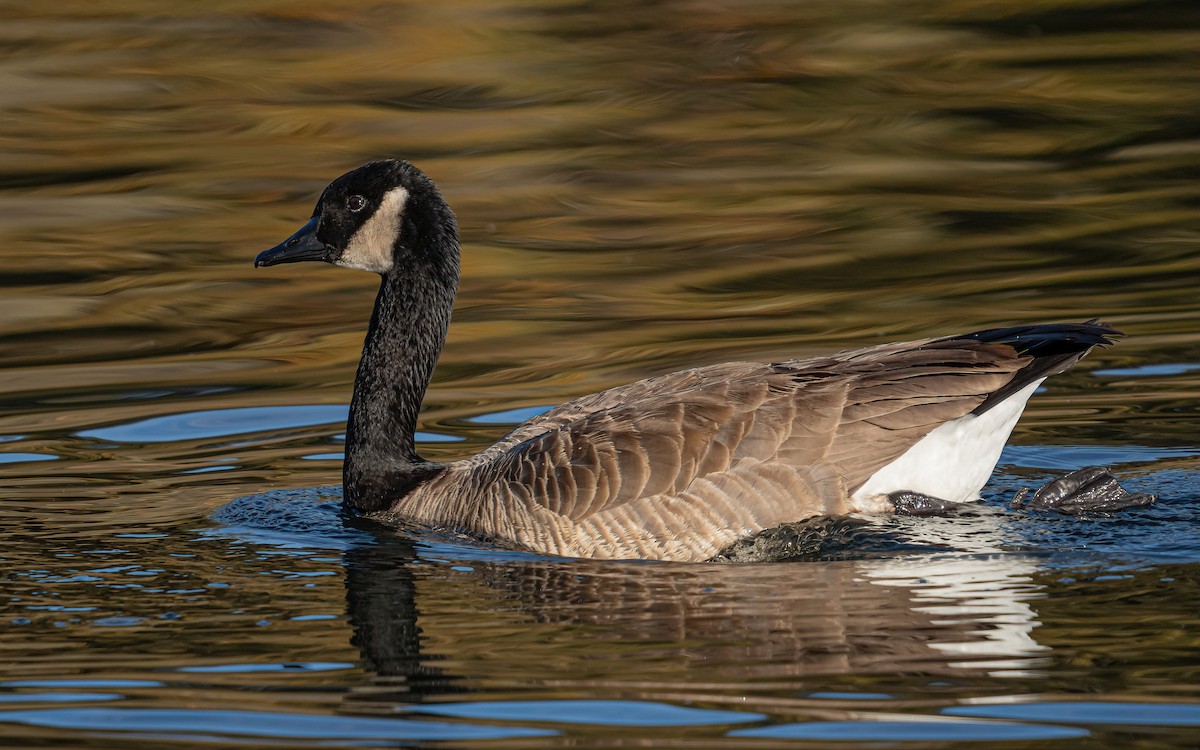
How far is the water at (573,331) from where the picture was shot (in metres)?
6.57

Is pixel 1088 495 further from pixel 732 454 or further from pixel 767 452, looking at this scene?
pixel 732 454

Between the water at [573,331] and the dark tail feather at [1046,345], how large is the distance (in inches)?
28.3

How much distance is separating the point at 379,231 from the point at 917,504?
3.54 m

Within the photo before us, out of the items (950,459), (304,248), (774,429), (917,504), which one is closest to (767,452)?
(774,429)

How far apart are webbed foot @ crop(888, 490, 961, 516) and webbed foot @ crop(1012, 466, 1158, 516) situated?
53 cm

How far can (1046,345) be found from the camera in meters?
8.98

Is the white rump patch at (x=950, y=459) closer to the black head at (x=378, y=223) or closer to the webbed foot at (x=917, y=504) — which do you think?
the webbed foot at (x=917, y=504)

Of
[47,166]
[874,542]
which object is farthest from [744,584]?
[47,166]

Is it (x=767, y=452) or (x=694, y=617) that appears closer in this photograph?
(x=694, y=617)

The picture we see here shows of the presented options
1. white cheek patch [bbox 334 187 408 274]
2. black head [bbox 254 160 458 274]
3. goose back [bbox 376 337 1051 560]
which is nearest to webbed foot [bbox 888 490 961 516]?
goose back [bbox 376 337 1051 560]

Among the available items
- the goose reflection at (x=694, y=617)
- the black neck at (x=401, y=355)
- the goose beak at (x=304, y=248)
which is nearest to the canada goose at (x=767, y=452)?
the goose reflection at (x=694, y=617)

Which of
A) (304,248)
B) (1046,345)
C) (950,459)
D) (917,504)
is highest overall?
(304,248)

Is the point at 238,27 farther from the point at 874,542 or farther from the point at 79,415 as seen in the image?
the point at 874,542

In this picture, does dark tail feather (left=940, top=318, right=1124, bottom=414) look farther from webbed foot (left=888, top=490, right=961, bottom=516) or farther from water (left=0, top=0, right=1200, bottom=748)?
water (left=0, top=0, right=1200, bottom=748)
